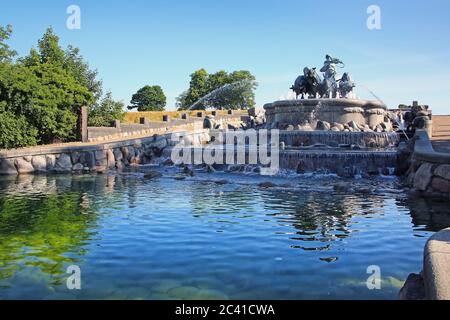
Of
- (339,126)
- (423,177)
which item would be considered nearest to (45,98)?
(339,126)

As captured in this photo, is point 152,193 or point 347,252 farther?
point 152,193

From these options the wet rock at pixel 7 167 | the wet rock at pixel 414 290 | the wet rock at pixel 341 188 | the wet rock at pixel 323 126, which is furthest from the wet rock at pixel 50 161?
the wet rock at pixel 414 290

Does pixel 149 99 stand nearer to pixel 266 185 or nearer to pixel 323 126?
pixel 323 126

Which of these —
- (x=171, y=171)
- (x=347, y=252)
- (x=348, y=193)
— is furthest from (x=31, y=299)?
(x=171, y=171)

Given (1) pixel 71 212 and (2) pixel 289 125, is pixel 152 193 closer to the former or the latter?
(1) pixel 71 212

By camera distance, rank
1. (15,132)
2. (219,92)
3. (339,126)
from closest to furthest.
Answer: (15,132)
(339,126)
(219,92)

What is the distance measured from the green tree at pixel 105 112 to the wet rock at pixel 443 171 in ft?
84.0

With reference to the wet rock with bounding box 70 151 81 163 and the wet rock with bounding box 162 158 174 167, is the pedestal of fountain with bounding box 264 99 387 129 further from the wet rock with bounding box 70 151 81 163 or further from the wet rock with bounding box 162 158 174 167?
the wet rock with bounding box 70 151 81 163

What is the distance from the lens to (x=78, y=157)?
832 inches

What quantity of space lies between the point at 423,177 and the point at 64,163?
14940 millimetres

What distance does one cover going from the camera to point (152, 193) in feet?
43.2

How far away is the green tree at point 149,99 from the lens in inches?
3449

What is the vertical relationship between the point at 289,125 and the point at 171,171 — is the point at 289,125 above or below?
above
